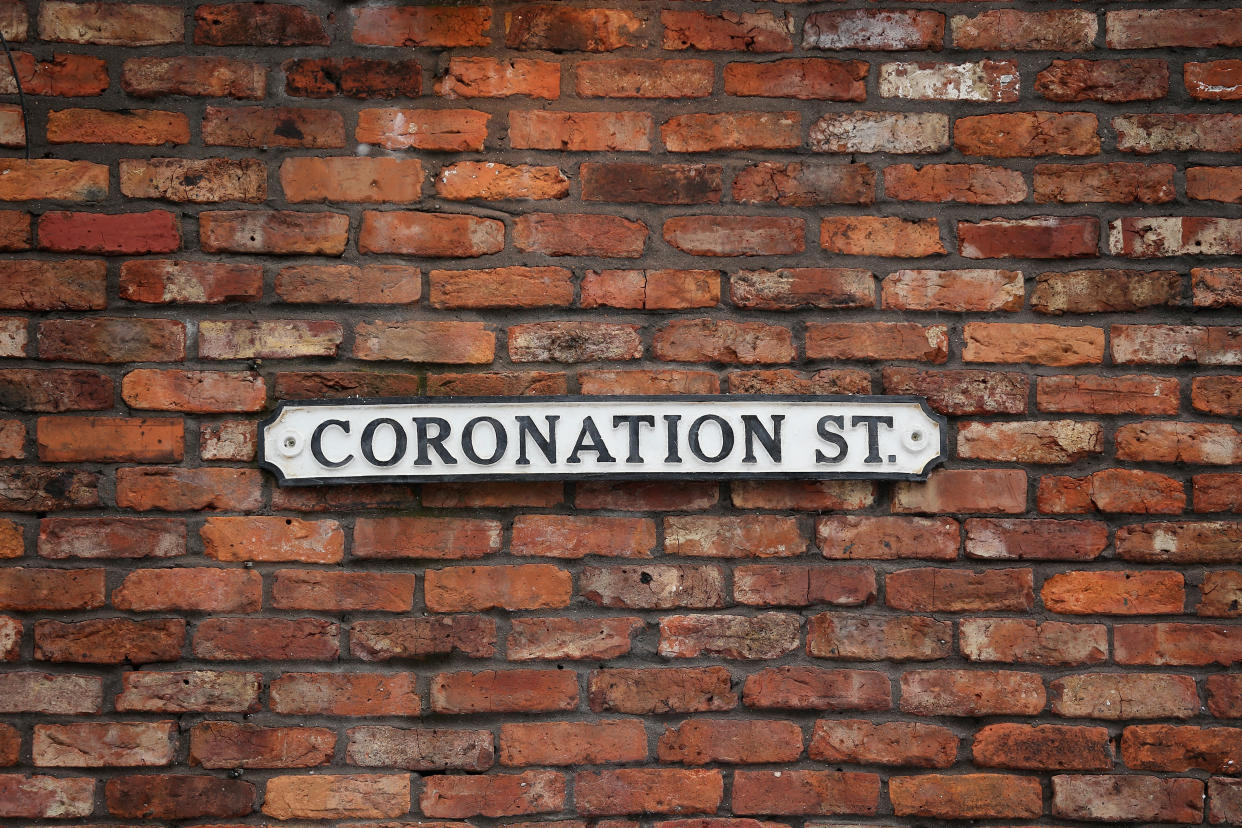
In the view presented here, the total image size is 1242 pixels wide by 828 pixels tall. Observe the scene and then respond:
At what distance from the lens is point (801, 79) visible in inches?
61.4

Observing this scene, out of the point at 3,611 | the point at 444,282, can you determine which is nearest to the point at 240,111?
the point at 444,282

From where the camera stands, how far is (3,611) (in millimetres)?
1474

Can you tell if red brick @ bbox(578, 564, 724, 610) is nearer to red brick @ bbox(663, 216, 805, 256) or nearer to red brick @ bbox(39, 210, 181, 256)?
red brick @ bbox(663, 216, 805, 256)

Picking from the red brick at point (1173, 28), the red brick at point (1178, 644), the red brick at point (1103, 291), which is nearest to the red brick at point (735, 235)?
the red brick at point (1103, 291)

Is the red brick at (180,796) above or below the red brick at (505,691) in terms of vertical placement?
below

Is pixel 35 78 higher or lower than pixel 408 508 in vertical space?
higher

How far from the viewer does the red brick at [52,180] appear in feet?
4.96

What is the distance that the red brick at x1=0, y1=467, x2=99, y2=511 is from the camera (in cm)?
148

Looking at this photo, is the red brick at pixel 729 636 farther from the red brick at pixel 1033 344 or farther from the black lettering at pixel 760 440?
the red brick at pixel 1033 344

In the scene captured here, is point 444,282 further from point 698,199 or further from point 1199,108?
point 1199,108

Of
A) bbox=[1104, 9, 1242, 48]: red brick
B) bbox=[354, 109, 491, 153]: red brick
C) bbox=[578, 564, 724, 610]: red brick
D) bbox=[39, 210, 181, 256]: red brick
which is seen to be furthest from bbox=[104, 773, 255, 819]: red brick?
bbox=[1104, 9, 1242, 48]: red brick

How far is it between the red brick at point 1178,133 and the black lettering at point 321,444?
1.43 meters

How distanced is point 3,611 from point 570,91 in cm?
130

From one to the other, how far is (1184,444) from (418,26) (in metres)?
1.51
